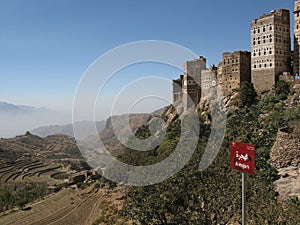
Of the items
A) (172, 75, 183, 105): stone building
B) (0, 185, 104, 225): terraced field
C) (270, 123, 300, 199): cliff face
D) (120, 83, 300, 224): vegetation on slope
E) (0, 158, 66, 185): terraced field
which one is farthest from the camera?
(0, 158, 66, 185): terraced field

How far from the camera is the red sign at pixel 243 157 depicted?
26.8 ft

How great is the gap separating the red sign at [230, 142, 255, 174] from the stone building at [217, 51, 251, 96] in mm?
35687

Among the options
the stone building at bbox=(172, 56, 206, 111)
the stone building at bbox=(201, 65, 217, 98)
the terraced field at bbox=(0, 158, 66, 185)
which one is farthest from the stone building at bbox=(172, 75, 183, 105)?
the terraced field at bbox=(0, 158, 66, 185)

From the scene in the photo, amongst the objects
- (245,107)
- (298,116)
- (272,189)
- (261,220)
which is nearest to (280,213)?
(261,220)

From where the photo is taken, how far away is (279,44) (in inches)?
1497

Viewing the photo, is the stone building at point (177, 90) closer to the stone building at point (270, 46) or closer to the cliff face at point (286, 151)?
the stone building at point (270, 46)

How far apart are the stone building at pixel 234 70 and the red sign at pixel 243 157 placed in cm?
3569

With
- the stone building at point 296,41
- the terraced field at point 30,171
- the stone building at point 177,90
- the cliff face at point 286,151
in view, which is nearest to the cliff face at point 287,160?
the cliff face at point 286,151

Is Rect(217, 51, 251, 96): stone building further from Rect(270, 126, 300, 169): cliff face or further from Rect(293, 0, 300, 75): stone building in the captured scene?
Rect(270, 126, 300, 169): cliff face

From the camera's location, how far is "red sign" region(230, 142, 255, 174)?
8164 mm

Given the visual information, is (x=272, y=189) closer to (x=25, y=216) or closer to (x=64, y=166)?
(x=25, y=216)

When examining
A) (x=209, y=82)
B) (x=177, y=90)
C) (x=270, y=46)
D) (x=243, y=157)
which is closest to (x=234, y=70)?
(x=209, y=82)

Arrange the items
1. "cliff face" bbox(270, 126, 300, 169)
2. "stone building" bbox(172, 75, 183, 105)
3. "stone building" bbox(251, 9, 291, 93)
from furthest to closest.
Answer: "stone building" bbox(172, 75, 183, 105) → "stone building" bbox(251, 9, 291, 93) → "cliff face" bbox(270, 126, 300, 169)

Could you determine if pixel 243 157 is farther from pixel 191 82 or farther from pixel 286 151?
pixel 191 82
